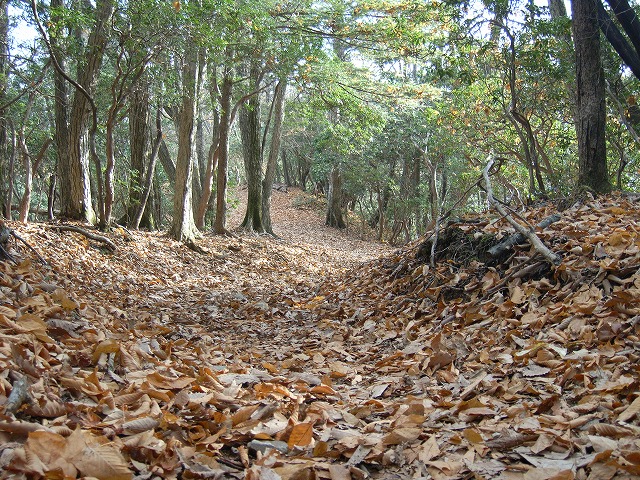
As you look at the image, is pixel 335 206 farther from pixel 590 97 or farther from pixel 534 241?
pixel 534 241

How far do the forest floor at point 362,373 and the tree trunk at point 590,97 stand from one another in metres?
0.80

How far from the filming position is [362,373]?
339 cm

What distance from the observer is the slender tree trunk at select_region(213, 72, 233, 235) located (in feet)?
39.3

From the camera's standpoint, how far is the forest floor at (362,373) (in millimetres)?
1813

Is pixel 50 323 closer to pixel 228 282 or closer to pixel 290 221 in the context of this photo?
pixel 228 282

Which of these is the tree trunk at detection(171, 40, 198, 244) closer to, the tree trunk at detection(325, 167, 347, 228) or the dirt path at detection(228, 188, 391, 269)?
the dirt path at detection(228, 188, 391, 269)

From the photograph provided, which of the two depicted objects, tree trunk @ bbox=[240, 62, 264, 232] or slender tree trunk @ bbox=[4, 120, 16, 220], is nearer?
slender tree trunk @ bbox=[4, 120, 16, 220]

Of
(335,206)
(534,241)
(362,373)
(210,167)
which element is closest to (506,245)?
(534,241)

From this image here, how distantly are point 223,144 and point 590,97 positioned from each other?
8533 millimetres

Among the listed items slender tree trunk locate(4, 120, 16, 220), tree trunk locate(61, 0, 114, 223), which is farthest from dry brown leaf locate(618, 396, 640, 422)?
slender tree trunk locate(4, 120, 16, 220)

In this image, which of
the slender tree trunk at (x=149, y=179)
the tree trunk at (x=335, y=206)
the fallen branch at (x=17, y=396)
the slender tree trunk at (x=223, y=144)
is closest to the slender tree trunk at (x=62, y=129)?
the slender tree trunk at (x=149, y=179)

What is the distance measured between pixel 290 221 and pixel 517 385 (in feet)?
74.1

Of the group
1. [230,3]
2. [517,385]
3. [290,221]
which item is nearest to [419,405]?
[517,385]

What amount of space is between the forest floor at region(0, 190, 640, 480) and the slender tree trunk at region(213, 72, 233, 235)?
6627mm
